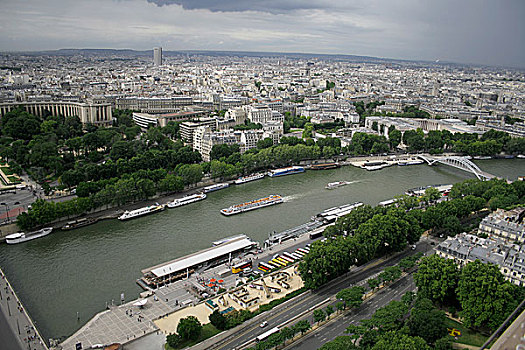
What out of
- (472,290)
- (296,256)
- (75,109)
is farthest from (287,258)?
(75,109)

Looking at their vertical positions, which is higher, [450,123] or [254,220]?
[450,123]

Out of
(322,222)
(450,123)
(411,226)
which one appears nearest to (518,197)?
(411,226)

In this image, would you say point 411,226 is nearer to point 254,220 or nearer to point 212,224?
point 254,220

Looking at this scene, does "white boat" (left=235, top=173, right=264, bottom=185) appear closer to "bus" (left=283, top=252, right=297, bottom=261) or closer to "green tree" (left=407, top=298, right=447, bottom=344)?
"bus" (left=283, top=252, right=297, bottom=261)

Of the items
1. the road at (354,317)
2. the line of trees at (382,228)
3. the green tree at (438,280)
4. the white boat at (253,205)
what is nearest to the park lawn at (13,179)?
the white boat at (253,205)

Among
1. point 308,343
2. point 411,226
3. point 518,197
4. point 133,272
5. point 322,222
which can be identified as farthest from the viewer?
point 518,197

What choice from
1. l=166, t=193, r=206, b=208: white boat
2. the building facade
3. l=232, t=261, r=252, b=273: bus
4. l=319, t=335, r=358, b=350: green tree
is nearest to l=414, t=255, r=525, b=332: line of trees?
l=319, t=335, r=358, b=350: green tree

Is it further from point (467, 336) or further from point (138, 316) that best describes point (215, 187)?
point (467, 336)
